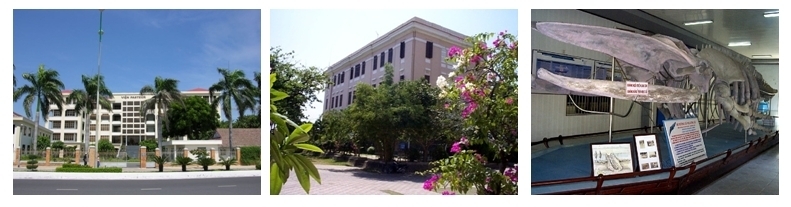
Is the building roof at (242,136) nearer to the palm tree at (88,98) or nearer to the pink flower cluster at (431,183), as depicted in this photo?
the palm tree at (88,98)

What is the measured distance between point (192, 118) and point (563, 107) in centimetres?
419

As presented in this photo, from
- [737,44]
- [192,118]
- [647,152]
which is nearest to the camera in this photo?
[647,152]

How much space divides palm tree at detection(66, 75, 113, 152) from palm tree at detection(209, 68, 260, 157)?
98 centimetres

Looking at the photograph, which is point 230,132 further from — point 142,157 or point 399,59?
point 399,59

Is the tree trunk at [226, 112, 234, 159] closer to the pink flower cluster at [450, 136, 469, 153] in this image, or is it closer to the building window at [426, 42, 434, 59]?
the building window at [426, 42, 434, 59]

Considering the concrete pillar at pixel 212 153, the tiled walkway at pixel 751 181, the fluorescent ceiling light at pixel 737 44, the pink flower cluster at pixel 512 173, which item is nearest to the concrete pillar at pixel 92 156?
the concrete pillar at pixel 212 153

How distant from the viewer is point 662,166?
13.6ft

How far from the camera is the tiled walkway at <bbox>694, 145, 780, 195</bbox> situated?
4196mm

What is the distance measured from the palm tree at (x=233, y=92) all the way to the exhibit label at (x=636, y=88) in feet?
10.5

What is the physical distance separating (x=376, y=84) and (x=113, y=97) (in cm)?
271

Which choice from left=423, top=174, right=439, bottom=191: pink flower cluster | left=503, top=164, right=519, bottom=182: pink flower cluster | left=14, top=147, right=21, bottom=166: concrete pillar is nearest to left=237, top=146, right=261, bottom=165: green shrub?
left=423, top=174, right=439, bottom=191: pink flower cluster

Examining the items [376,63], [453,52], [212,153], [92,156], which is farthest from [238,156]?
[453,52]

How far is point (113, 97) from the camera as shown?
4887mm
